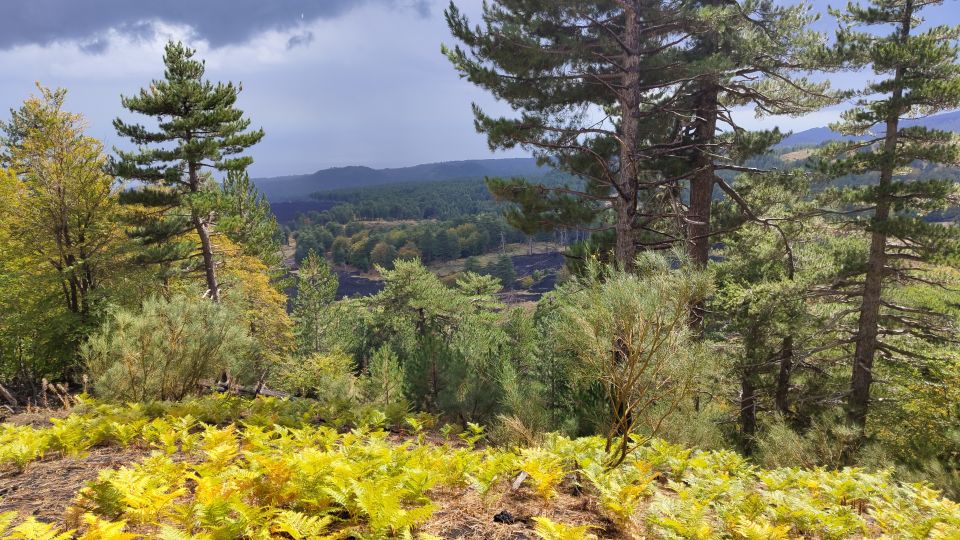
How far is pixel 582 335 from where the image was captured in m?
4.43

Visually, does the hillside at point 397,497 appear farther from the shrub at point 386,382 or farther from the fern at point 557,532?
the shrub at point 386,382

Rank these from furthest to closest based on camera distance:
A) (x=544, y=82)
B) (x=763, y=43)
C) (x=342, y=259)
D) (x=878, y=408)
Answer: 1. (x=342, y=259)
2. (x=878, y=408)
3. (x=544, y=82)
4. (x=763, y=43)

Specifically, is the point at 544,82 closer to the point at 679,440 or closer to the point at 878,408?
the point at 679,440

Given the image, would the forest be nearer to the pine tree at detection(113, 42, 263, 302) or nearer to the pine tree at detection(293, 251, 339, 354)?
the pine tree at detection(113, 42, 263, 302)

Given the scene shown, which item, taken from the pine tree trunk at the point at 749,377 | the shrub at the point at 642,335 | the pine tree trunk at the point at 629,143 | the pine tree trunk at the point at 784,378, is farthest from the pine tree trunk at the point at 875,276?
the shrub at the point at 642,335

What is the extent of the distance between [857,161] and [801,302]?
3.17 meters

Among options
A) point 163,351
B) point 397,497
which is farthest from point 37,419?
point 397,497

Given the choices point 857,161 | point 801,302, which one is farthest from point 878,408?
point 857,161

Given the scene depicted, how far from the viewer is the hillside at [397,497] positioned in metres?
2.39

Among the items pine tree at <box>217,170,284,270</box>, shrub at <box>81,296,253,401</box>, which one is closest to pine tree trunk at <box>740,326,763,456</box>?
shrub at <box>81,296,253,401</box>

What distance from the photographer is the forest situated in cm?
301

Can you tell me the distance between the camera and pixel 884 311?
11484 millimetres

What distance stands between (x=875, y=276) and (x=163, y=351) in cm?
1402

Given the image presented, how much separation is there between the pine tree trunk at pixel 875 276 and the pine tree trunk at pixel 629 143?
18.1 feet
